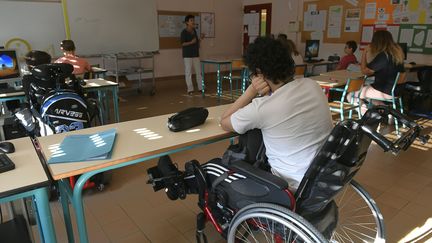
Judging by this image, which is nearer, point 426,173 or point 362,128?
point 362,128

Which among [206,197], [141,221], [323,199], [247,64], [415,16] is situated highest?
[415,16]

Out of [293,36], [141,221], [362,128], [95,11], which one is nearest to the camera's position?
[362,128]

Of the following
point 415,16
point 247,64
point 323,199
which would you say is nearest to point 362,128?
point 323,199

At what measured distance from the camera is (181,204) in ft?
7.48

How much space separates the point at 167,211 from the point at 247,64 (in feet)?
4.18

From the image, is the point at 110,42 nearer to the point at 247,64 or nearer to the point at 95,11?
the point at 95,11

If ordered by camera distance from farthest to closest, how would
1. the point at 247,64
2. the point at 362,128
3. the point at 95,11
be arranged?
the point at 95,11, the point at 247,64, the point at 362,128

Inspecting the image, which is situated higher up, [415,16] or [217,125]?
[415,16]

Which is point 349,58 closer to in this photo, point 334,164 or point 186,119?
point 186,119

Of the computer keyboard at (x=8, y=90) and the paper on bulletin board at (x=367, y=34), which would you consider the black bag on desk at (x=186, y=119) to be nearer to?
the computer keyboard at (x=8, y=90)

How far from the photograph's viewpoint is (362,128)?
1.10m

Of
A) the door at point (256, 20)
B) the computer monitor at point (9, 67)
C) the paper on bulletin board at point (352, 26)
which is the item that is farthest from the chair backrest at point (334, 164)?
the door at point (256, 20)

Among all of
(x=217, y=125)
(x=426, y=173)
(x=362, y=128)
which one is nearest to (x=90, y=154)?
(x=217, y=125)

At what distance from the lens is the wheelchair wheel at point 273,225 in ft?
3.62
